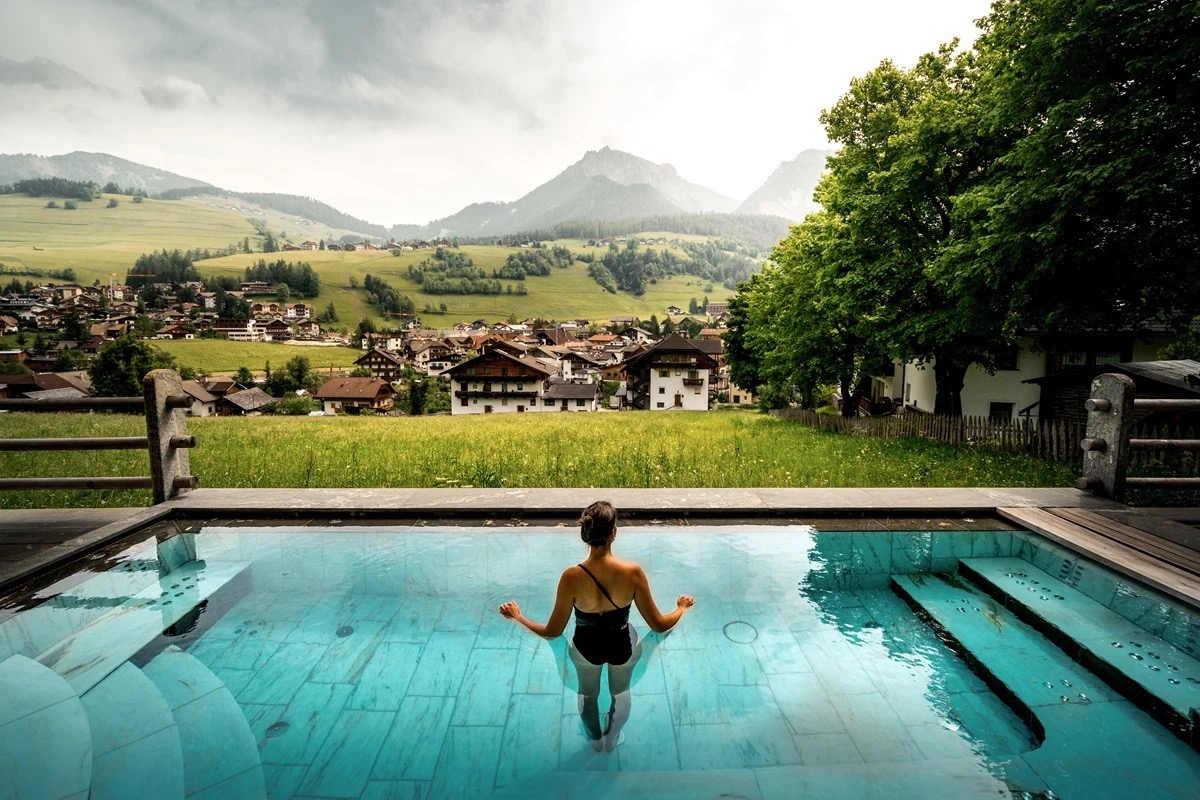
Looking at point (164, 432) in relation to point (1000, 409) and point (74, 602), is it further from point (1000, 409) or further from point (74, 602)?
point (1000, 409)

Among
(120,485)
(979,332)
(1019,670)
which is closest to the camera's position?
(1019,670)

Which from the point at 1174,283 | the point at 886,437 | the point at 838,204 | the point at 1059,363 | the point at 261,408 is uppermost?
the point at 838,204

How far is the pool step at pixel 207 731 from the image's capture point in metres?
3.23

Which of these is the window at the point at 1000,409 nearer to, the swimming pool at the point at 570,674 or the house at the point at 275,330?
the swimming pool at the point at 570,674

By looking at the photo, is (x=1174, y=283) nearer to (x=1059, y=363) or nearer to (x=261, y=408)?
(x=1059, y=363)

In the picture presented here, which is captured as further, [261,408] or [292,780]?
[261,408]

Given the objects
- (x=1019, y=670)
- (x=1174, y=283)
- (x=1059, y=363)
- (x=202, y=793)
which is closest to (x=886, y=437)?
(x=1174, y=283)

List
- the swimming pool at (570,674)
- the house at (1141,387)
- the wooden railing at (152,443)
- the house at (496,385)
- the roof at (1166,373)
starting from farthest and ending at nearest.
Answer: the house at (496,385) → the roof at (1166,373) → the house at (1141,387) → the wooden railing at (152,443) → the swimming pool at (570,674)

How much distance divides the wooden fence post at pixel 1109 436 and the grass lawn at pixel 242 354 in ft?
426

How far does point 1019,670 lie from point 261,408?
96.2m

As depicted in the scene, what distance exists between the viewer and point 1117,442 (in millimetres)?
7520

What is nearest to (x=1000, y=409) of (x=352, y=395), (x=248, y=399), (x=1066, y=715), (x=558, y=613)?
(x=1066, y=715)

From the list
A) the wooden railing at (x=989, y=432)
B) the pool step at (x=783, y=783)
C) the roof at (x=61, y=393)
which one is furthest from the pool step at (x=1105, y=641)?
the roof at (x=61, y=393)

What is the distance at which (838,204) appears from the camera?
20672mm
